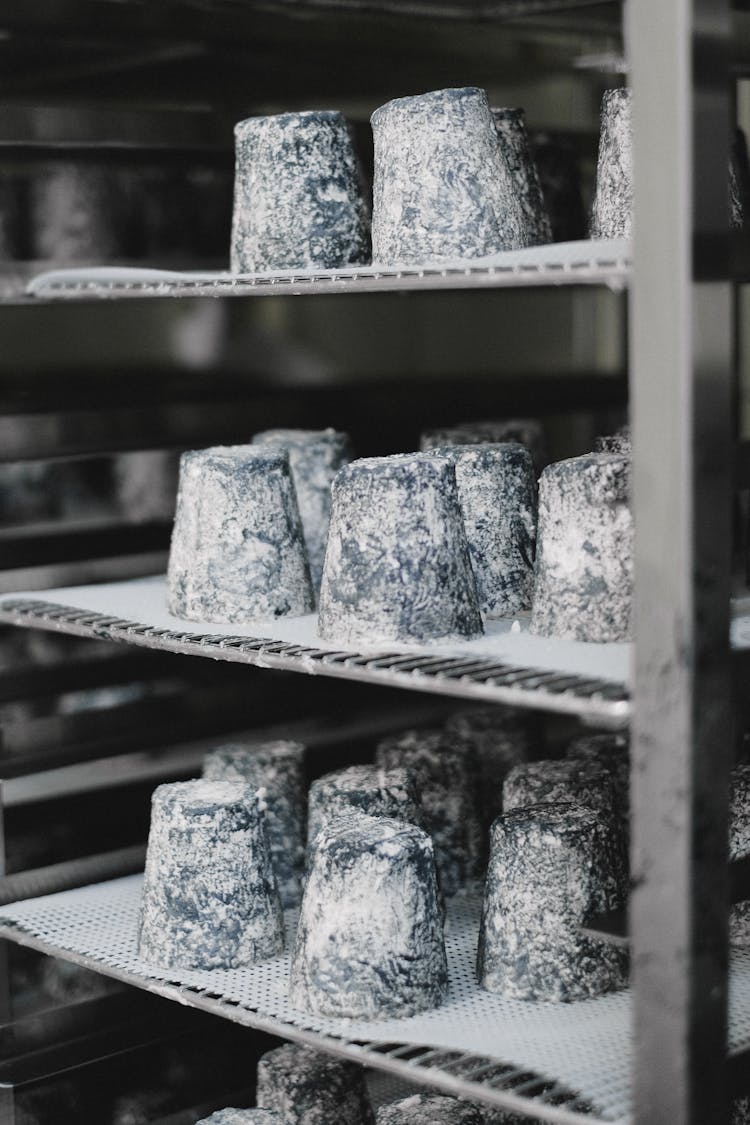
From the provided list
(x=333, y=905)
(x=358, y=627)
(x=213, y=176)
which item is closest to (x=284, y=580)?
(x=358, y=627)

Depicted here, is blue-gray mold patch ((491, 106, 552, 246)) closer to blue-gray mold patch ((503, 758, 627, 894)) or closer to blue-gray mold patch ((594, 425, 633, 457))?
blue-gray mold patch ((594, 425, 633, 457))

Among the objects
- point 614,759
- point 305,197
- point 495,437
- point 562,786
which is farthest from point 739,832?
point 305,197

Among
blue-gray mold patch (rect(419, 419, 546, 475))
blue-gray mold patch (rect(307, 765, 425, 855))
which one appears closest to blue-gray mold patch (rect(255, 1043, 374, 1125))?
blue-gray mold patch (rect(307, 765, 425, 855))

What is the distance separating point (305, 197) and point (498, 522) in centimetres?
47

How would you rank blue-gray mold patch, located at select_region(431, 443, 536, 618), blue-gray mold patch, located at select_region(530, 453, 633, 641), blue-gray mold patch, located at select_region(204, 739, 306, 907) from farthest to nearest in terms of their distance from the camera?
blue-gray mold patch, located at select_region(204, 739, 306, 907) < blue-gray mold patch, located at select_region(431, 443, 536, 618) < blue-gray mold patch, located at select_region(530, 453, 633, 641)

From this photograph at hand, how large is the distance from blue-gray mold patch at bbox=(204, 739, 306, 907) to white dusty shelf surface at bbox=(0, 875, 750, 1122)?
10 cm

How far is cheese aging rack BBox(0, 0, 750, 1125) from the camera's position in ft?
5.25

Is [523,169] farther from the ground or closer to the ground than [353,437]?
farther from the ground

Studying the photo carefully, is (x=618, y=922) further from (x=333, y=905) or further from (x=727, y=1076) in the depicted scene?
(x=333, y=905)

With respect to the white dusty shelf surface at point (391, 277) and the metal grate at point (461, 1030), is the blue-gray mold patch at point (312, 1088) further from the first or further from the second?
the white dusty shelf surface at point (391, 277)

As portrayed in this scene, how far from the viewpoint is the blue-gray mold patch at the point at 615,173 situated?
2.00 metres

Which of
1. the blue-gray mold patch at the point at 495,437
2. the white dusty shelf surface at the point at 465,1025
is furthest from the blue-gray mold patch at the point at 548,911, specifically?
the blue-gray mold patch at the point at 495,437

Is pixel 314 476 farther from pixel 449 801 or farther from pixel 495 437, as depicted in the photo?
pixel 449 801

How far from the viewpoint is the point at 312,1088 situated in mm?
2328
